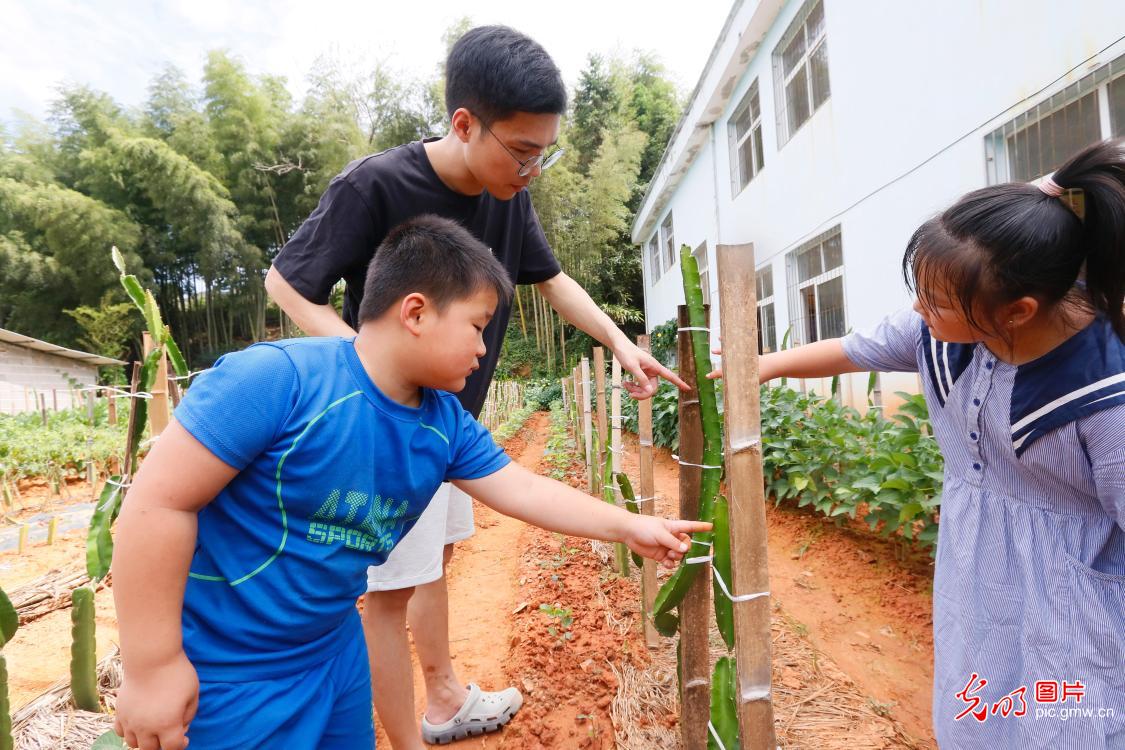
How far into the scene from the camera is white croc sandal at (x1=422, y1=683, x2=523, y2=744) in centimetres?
229

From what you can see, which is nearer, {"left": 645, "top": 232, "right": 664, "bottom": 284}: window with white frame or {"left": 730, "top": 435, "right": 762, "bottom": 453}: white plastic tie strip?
{"left": 730, "top": 435, "right": 762, "bottom": 453}: white plastic tie strip

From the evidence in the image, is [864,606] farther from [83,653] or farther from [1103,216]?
[83,653]

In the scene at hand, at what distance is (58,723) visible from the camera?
244 cm

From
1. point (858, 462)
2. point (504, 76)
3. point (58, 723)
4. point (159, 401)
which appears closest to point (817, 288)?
point (858, 462)

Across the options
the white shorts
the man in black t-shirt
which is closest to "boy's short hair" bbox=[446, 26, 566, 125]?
the man in black t-shirt

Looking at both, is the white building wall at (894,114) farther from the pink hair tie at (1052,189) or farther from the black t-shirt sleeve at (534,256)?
the black t-shirt sleeve at (534,256)

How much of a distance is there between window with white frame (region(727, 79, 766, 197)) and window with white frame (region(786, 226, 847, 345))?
1798mm

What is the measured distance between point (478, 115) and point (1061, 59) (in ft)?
12.8

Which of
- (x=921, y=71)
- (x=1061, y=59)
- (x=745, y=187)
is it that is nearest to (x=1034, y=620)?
(x=1061, y=59)

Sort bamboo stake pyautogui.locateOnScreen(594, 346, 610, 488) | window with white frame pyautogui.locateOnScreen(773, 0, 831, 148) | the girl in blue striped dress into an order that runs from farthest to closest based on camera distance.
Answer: window with white frame pyautogui.locateOnScreen(773, 0, 831, 148)
bamboo stake pyautogui.locateOnScreen(594, 346, 610, 488)
the girl in blue striped dress

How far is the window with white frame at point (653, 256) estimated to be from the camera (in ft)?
57.9

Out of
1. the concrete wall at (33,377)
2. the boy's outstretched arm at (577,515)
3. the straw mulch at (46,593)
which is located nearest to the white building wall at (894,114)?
the boy's outstretched arm at (577,515)

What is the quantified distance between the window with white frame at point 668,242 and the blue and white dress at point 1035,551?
45.0 ft

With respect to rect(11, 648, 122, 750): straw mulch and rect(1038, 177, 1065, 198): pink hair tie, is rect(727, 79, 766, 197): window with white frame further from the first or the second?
rect(11, 648, 122, 750): straw mulch
